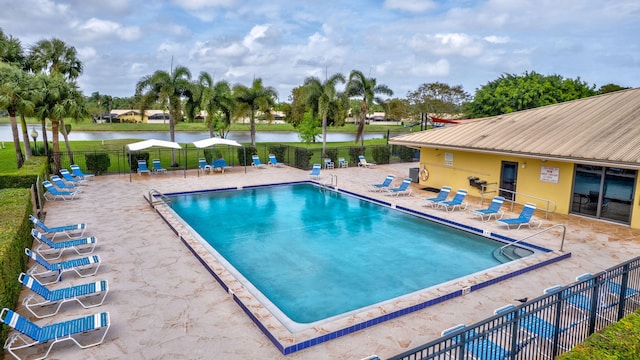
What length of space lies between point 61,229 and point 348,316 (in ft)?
28.3

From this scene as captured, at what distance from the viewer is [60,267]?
8.44m

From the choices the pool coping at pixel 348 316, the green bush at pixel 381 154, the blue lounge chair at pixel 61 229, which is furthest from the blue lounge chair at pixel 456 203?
the green bush at pixel 381 154

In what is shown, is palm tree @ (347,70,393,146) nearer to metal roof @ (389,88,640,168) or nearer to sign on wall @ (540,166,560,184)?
metal roof @ (389,88,640,168)

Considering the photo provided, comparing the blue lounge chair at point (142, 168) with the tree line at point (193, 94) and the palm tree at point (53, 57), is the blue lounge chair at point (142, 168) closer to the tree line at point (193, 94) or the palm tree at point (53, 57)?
the tree line at point (193, 94)

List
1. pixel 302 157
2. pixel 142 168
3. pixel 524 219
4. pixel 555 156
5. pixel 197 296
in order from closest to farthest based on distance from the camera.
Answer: pixel 197 296
pixel 524 219
pixel 555 156
pixel 142 168
pixel 302 157

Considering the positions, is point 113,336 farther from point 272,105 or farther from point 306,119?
point 306,119

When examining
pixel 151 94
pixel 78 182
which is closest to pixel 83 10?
pixel 151 94

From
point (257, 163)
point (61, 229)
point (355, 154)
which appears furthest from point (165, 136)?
point (61, 229)

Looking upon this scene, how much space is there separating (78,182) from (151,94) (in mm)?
8083

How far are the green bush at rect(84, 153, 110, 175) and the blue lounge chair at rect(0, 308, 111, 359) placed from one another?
57.7ft

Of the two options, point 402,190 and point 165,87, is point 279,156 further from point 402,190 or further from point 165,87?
point 402,190

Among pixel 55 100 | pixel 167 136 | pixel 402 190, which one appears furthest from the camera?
pixel 167 136

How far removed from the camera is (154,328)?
6691 mm

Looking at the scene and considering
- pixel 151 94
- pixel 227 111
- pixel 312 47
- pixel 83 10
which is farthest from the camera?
pixel 312 47
